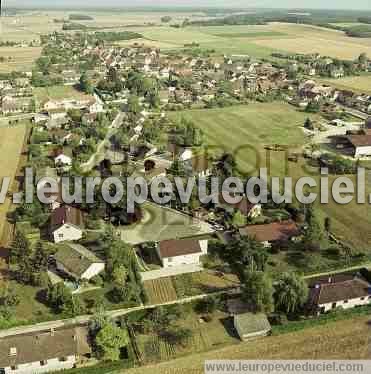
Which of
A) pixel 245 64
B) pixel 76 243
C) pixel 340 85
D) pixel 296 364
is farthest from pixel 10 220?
pixel 245 64

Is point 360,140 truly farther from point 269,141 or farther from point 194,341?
point 194,341

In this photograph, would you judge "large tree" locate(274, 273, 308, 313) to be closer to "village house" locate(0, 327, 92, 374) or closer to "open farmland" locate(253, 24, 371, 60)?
"village house" locate(0, 327, 92, 374)

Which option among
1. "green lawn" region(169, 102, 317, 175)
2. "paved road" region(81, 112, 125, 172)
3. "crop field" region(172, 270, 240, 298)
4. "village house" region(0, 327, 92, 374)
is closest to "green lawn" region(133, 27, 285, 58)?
"green lawn" region(169, 102, 317, 175)

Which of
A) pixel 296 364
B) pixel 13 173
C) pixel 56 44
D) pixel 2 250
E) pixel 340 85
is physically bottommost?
pixel 296 364

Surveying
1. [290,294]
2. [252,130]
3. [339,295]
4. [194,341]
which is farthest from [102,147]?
[339,295]

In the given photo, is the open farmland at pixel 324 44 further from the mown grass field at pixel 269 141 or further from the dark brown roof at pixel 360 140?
the dark brown roof at pixel 360 140


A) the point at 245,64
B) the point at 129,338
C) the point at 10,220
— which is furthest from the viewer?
the point at 245,64

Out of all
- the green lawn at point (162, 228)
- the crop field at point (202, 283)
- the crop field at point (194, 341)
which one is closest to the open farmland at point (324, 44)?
the green lawn at point (162, 228)

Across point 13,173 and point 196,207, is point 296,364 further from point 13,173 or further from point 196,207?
point 13,173
